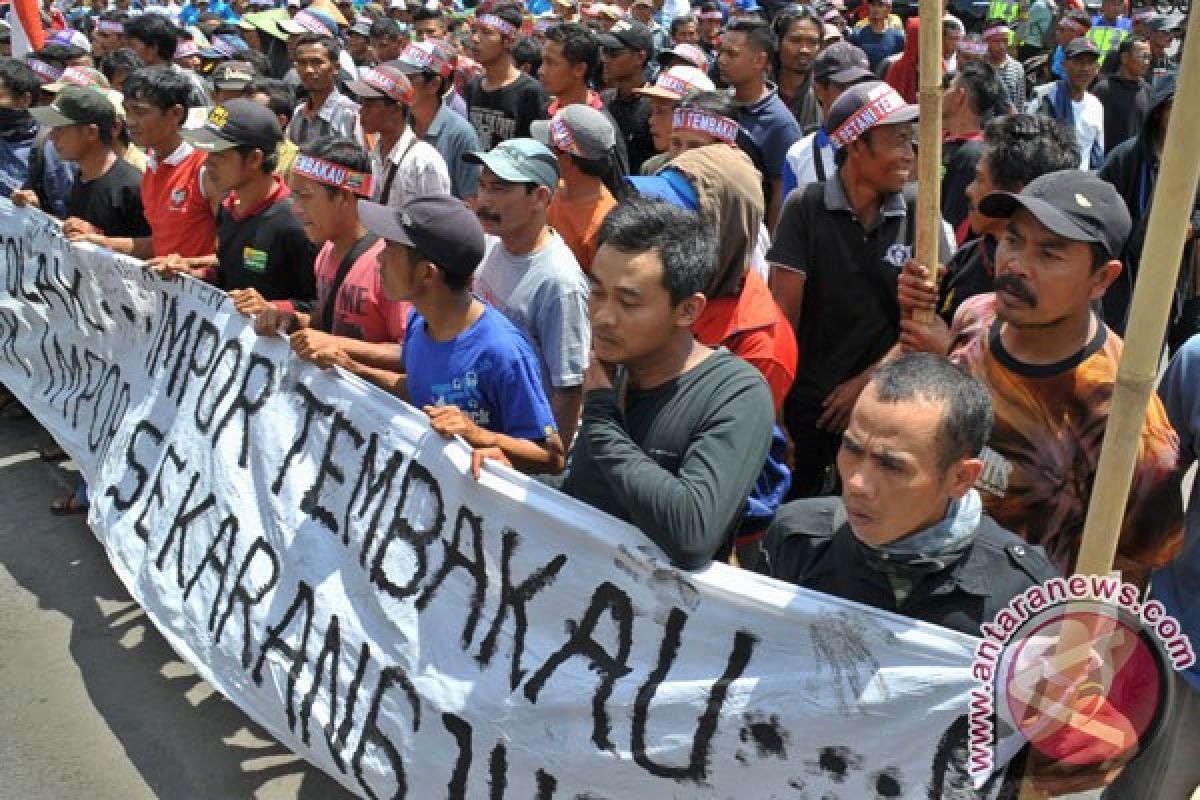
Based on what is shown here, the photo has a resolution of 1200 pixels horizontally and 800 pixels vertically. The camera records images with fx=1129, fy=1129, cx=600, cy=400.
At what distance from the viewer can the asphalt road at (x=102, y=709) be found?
3.52 meters

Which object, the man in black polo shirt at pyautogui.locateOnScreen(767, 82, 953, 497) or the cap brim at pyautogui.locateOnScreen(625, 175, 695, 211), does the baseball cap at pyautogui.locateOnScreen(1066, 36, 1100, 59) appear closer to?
the man in black polo shirt at pyautogui.locateOnScreen(767, 82, 953, 497)

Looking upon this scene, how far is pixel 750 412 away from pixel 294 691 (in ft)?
5.57

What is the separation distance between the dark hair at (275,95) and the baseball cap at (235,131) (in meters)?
2.38

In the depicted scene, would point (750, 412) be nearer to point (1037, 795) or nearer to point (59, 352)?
point (1037, 795)

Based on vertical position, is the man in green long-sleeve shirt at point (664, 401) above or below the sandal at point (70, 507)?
above

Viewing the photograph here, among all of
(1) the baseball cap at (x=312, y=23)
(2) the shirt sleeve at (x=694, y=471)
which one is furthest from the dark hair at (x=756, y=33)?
(2) the shirt sleeve at (x=694, y=471)

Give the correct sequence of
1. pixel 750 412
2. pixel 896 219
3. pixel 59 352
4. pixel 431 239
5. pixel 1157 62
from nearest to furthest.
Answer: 1. pixel 750 412
2. pixel 431 239
3. pixel 896 219
4. pixel 59 352
5. pixel 1157 62

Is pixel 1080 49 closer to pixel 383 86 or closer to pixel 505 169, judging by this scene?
pixel 383 86

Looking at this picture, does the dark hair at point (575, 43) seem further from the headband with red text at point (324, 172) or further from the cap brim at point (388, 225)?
the cap brim at point (388, 225)

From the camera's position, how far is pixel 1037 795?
6.43 feet

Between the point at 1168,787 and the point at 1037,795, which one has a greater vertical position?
the point at 1037,795

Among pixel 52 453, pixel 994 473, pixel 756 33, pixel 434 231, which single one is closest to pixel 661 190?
pixel 434 231

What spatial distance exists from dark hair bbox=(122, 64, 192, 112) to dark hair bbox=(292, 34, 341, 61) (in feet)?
5.82

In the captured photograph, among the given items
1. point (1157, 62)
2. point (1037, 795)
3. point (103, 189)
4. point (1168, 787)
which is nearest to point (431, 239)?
point (1037, 795)
